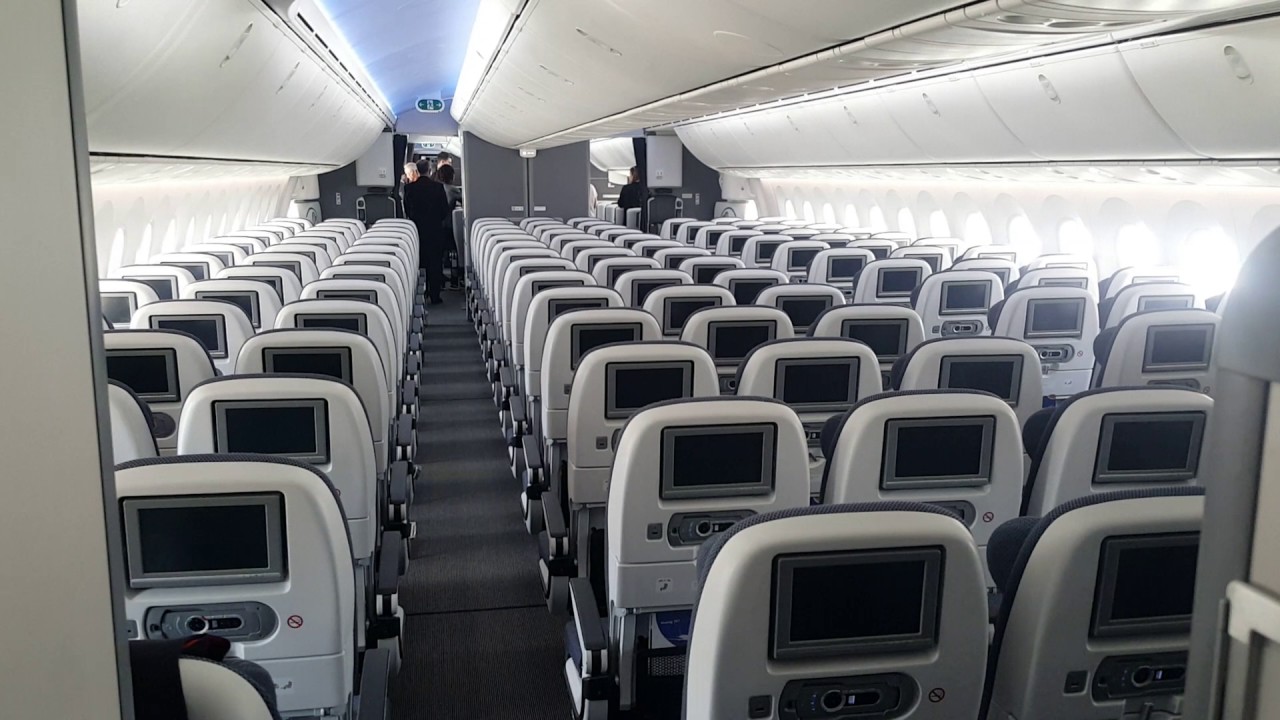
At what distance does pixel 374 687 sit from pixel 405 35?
11004mm

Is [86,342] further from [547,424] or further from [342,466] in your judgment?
[547,424]

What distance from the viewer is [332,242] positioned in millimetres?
12703

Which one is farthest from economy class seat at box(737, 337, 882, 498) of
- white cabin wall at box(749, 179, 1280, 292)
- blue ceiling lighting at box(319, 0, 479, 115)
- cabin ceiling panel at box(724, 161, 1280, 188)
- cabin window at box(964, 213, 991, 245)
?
cabin window at box(964, 213, 991, 245)

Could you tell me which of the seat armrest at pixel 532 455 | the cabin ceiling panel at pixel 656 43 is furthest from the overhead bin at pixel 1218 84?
the seat armrest at pixel 532 455

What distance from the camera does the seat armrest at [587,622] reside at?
3.46 m

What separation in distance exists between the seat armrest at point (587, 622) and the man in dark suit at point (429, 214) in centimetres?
1395

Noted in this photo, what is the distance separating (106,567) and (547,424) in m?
4.15

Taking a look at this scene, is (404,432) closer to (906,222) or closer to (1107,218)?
(1107,218)

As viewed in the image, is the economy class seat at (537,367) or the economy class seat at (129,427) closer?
the economy class seat at (129,427)

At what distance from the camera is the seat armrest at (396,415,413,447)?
5938 millimetres

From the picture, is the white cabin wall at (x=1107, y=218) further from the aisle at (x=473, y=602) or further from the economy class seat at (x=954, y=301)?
the aisle at (x=473, y=602)

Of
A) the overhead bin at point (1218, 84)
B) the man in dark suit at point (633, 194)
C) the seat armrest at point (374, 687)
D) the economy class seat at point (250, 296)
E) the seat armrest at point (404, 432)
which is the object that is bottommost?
the seat armrest at point (374, 687)

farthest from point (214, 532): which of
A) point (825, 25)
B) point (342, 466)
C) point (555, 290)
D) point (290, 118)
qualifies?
point (290, 118)

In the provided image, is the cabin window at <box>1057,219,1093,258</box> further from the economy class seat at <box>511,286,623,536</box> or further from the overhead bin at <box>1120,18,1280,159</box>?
the economy class seat at <box>511,286,623,536</box>
